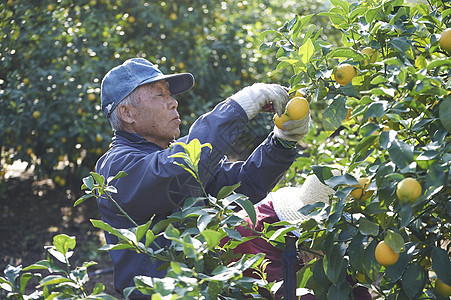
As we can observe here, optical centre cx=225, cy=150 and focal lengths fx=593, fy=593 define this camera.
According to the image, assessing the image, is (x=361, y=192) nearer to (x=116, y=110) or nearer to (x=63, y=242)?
(x=63, y=242)

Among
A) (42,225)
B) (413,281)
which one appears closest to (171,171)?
(413,281)

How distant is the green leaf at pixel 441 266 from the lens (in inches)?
49.4

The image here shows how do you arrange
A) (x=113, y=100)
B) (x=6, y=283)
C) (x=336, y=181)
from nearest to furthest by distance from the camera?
1. (x=336, y=181)
2. (x=6, y=283)
3. (x=113, y=100)

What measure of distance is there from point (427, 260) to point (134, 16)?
4.17 meters

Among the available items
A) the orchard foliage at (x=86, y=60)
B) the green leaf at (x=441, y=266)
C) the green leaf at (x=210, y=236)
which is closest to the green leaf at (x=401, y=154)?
the green leaf at (x=441, y=266)

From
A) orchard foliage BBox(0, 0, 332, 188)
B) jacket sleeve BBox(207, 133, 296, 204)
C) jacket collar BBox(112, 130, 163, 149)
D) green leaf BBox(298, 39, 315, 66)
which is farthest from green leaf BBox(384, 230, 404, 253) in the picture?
orchard foliage BBox(0, 0, 332, 188)

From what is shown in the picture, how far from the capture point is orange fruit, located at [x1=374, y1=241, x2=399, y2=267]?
1228mm

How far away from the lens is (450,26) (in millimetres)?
1470

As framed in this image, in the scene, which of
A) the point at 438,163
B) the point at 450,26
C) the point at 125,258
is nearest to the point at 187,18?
the point at 125,258

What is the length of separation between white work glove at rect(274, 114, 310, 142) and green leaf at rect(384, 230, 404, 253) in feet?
2.57

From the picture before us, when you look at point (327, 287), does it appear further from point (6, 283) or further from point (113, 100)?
point (113, 100)

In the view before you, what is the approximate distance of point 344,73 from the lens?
1.46 m

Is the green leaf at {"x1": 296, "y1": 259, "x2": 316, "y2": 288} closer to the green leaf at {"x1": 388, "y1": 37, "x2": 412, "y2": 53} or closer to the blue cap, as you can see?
the green leaf at {"x1": 388, "y1": 37, "x2": 412, "y2": 53}

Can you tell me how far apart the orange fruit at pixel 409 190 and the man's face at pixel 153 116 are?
47.9 inches
